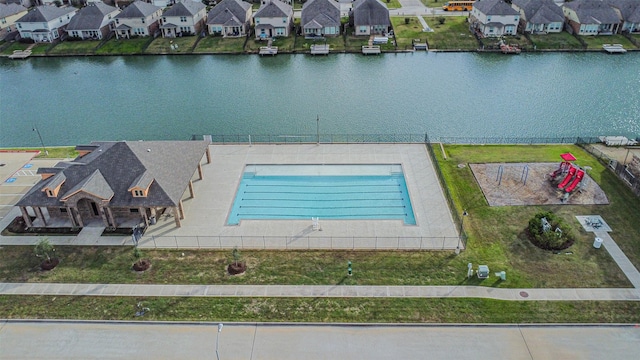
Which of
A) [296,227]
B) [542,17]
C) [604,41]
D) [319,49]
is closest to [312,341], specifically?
[296,227]

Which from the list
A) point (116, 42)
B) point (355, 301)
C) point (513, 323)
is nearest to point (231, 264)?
point (355, 301)

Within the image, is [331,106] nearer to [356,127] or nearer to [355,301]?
[356,127]

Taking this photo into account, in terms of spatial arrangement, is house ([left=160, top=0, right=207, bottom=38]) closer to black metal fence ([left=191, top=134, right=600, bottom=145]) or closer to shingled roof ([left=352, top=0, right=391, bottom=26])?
shingled roof ([left=352, top=0, right=391, bottom=26])

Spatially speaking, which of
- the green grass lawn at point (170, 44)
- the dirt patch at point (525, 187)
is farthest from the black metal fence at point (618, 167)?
the green grass lawn at point (170, 44)

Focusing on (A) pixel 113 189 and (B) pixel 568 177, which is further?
(B) pixel 568 177

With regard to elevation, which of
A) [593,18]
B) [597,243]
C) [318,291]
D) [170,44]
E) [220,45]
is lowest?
[318,291]

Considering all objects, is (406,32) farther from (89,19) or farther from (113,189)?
(113,189)

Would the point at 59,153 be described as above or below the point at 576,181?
above

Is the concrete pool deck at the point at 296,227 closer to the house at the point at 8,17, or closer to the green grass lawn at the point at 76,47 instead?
the green grass lawn at the point at 76,47
